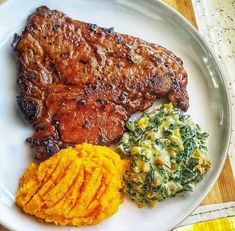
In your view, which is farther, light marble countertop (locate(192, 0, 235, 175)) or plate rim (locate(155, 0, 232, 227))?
light marble countertop (locate(192, 0, 235, 175))

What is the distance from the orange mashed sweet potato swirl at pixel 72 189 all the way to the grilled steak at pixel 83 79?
11 cm

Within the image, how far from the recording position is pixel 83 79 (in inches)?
102

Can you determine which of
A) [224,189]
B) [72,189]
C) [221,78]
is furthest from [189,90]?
[72,189]

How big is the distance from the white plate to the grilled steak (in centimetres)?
9

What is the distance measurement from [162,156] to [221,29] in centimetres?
126

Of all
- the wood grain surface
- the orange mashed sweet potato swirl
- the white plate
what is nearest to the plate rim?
the white plate

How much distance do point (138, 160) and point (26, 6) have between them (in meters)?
1.05

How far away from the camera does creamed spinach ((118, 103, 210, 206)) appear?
7.83 feet

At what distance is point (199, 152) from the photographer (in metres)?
2.49

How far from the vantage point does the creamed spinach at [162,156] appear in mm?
2387

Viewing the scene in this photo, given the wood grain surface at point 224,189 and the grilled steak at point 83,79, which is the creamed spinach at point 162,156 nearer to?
the grilled steak at point 83,79

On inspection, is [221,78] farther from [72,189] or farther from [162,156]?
[72,189]

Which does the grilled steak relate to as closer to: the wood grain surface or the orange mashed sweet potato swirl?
the orange mashed sweet potato swirl

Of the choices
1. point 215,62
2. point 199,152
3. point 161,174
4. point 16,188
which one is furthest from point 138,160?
point 215,62
